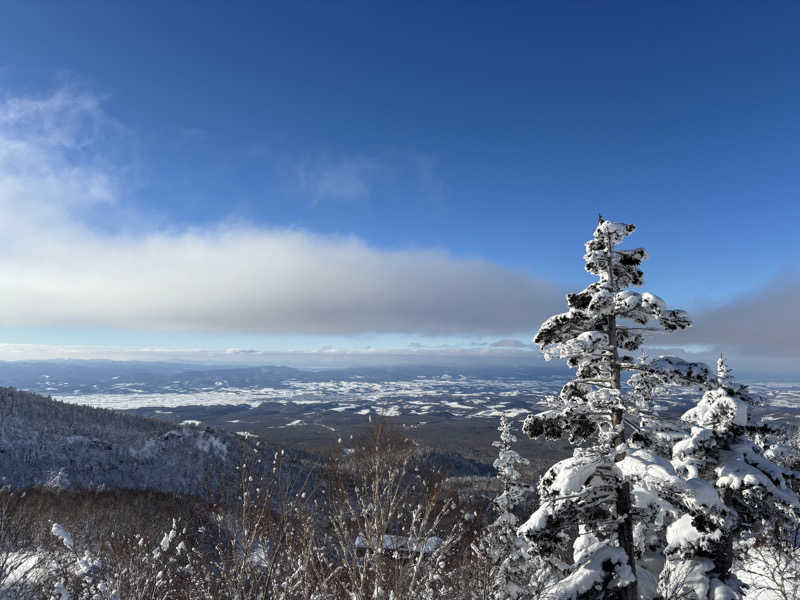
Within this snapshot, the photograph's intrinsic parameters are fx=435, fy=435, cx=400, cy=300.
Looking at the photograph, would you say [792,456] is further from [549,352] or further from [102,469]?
[102,469]

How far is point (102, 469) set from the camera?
90062 mm

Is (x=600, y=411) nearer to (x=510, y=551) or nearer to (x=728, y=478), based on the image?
(x=728, y=478)

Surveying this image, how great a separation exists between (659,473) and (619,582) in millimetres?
2366

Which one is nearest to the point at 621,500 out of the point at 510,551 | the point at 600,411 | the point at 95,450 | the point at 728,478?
the point at 600,411

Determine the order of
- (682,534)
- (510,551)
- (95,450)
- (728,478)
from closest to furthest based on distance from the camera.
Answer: (682,534)
(728,478)
(510,551)
(95,450)

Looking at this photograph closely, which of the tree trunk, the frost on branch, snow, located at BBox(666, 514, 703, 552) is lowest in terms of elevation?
the frost on branch

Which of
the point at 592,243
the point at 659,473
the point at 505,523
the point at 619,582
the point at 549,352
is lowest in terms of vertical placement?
the point at 505,523

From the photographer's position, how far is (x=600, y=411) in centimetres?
912

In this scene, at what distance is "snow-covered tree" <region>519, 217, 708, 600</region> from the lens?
27.5ft

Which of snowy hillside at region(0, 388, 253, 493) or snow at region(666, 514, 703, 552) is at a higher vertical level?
snow at region(666, 514, 703, 552)

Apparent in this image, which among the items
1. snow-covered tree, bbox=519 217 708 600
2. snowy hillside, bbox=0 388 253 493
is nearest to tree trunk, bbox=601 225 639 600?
snow-covered tree, bbox=519 217 708 600

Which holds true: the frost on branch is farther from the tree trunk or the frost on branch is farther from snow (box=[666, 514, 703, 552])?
the tree trunk

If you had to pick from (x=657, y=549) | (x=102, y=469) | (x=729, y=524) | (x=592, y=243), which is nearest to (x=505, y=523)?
(x=657, y=549)

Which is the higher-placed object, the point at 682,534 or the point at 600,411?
the point at 600,411
